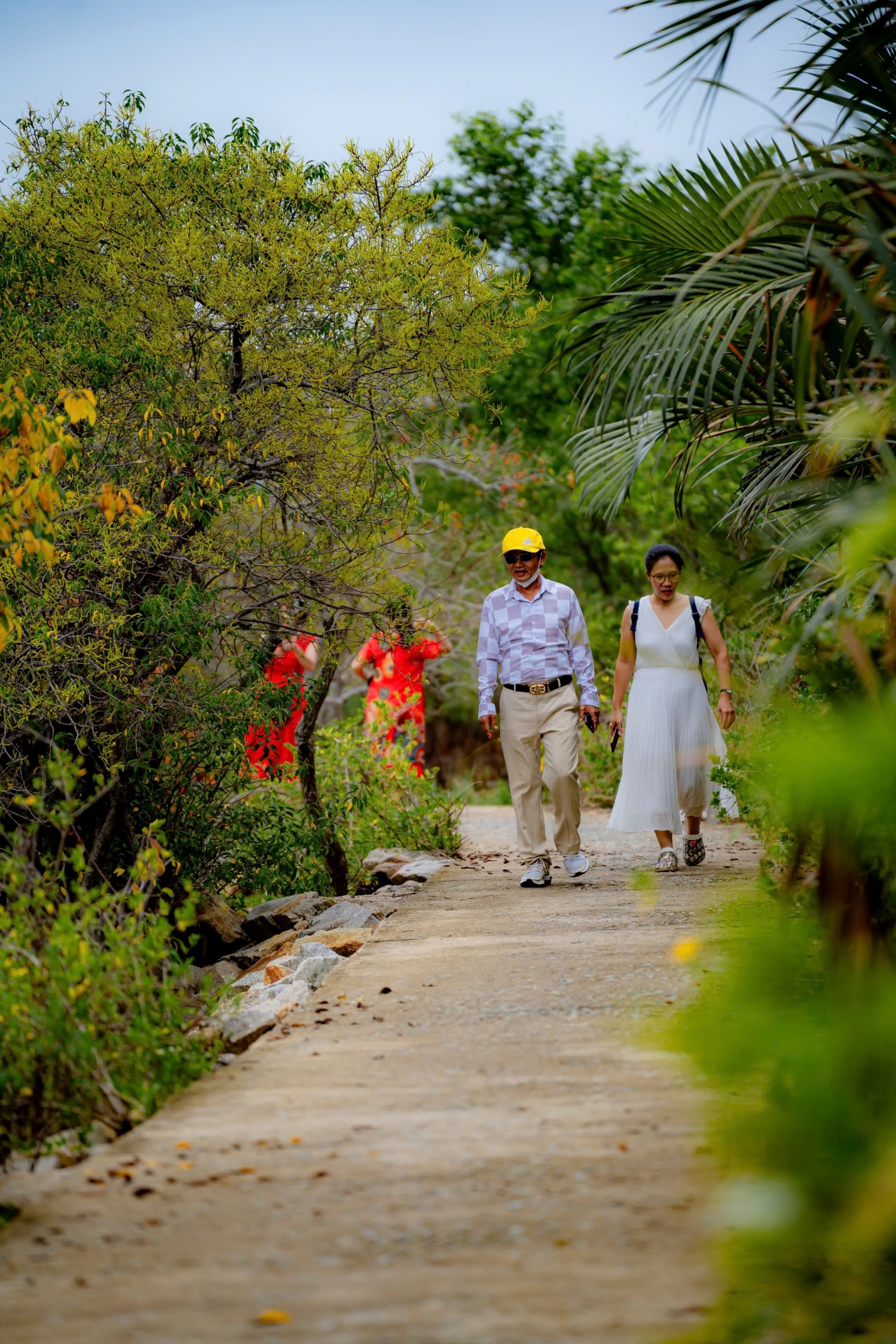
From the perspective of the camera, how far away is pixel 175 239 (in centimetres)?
709

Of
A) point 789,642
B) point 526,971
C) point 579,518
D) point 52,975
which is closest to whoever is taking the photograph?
point 789,642

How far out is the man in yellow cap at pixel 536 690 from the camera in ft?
25.2

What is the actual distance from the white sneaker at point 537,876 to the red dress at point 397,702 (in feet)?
7.43

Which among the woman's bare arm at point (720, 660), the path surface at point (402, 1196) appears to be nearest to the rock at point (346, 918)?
the woman's bare arm at point (720, 660)

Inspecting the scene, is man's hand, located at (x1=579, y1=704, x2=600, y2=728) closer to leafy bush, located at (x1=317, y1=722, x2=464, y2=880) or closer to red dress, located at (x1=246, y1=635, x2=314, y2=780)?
red dress, located at (x1=246, y1=635, x2=314, y2=780)

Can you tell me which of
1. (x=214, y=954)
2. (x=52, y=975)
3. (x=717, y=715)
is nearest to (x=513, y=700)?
(x=717, y=715)

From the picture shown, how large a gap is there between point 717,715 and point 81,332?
13.0ft

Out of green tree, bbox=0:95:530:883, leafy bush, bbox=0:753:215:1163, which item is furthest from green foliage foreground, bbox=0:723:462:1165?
green tree, bbox=0:95:530:883

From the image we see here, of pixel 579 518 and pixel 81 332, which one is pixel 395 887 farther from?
pixel 579 518

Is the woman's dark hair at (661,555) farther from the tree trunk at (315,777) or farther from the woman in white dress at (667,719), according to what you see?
the tree trunk at (315,777)

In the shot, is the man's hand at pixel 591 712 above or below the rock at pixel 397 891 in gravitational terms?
above

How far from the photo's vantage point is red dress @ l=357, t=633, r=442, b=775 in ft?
34.7

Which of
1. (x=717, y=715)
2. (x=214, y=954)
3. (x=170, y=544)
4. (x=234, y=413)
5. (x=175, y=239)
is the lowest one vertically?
(x=214, y=954)

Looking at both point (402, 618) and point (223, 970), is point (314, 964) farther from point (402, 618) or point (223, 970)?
point (402, 618)
